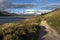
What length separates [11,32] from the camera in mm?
25953

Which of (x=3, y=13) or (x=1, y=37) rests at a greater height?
(x=1, y=37)

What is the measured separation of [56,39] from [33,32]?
12.5 feet

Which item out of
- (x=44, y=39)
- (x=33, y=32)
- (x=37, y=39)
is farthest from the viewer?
(x=33, y=32)

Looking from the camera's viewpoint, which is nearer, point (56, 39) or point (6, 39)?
point (56, 39)

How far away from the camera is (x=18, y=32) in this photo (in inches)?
1006

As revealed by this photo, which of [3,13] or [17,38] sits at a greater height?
[17,38]

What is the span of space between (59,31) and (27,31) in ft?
12.0

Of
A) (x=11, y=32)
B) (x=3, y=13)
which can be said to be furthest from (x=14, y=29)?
(x=3, y=13)

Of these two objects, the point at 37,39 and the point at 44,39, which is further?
the point at 37,39

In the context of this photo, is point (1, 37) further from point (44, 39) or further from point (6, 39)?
point (44, 39)

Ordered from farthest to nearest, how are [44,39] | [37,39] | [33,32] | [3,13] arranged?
[3,13]
[33,32]
[37,39]
[44,39]

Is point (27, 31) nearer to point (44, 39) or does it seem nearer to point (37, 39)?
point (37, 39)

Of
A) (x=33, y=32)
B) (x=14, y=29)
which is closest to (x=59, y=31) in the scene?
(x=33, y=32)

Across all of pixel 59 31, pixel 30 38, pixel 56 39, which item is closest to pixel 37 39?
pixel 30 38
